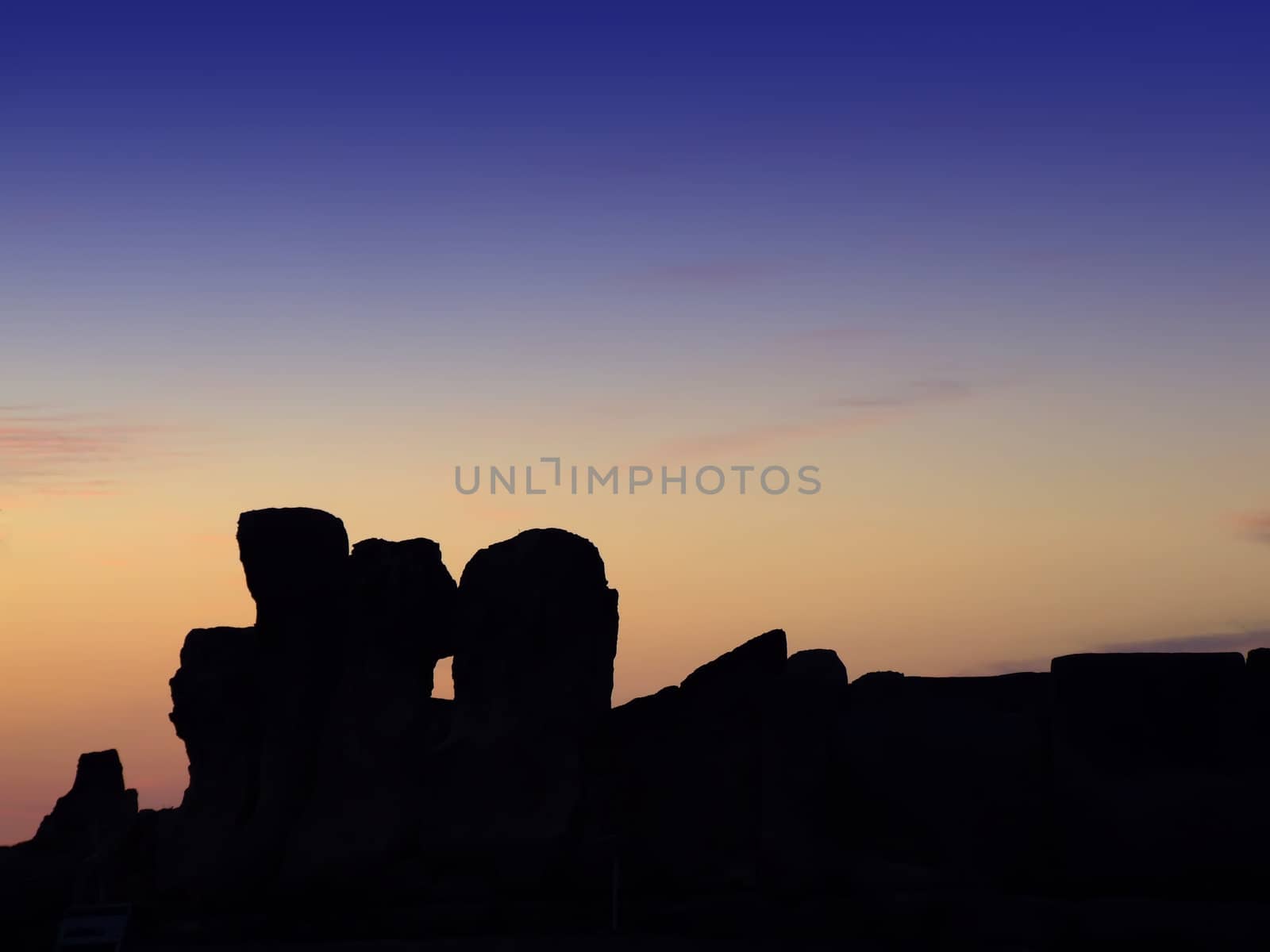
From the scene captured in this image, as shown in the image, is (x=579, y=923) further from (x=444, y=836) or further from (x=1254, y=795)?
(x=1254, y=795)

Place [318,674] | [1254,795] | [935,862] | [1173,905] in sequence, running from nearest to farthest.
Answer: [1173,905] < [1254,795] < [935,862] < [318,674]

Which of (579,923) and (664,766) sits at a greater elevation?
(664,766)

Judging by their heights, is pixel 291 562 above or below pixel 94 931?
above

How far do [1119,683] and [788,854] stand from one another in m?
5.13

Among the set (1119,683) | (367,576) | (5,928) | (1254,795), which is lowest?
(5,928)

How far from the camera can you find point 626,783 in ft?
84.4

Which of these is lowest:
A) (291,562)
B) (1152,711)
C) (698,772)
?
(698,772)

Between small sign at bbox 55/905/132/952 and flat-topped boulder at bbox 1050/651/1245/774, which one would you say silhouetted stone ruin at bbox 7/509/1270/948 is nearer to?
flat-topped boulder at bbox 1050/651/1245/774

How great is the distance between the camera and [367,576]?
90.8 feet

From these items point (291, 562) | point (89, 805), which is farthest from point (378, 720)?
point (89, 805)

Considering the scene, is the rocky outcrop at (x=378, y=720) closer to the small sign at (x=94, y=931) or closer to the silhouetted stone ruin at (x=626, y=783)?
the silhouetted stone ruin at (x=626, y=783)

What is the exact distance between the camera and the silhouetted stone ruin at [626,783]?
2280cm

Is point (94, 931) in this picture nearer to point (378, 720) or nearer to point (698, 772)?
point (378, 720)

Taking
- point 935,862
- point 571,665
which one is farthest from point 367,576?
point 935,862
